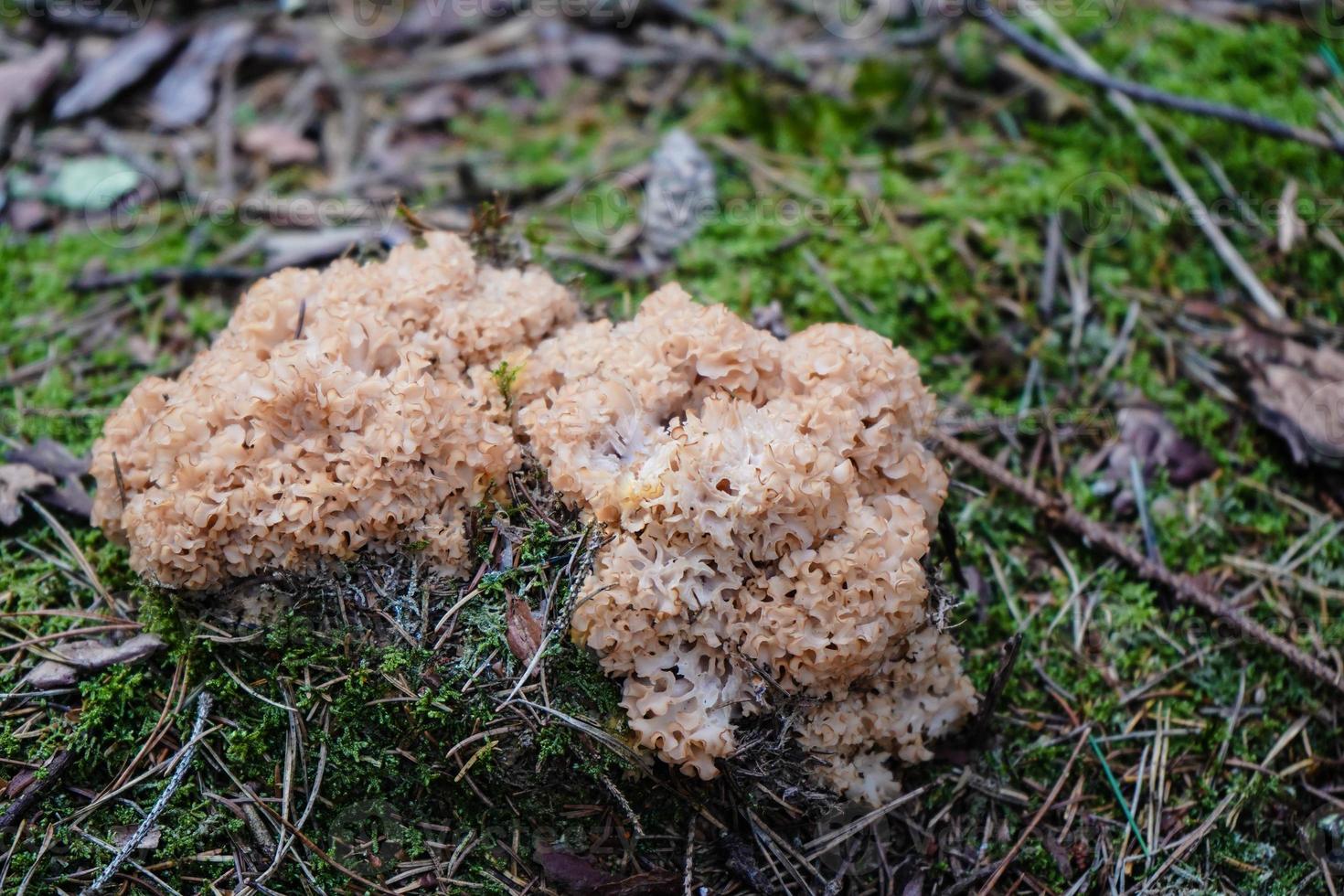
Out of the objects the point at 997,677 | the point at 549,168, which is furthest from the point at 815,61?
the point at 997,677

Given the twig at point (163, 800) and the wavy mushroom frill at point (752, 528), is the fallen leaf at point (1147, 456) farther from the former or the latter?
the twig at point (163, 800)

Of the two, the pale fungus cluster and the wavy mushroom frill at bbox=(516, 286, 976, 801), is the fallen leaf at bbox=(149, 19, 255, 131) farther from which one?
the wavy mushroom frill at bbox=(516, 286, 976, 801)

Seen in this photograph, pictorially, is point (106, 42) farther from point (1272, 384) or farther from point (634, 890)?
point (1272, 384)

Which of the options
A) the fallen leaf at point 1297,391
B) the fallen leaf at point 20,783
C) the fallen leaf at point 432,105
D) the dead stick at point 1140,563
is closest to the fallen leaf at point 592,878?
the fallen leaf at point 20,783

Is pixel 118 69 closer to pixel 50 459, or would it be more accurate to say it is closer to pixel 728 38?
pixel 50 459

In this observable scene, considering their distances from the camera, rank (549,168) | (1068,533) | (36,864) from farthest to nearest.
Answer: (549,168), (1068,533), (36,864)
